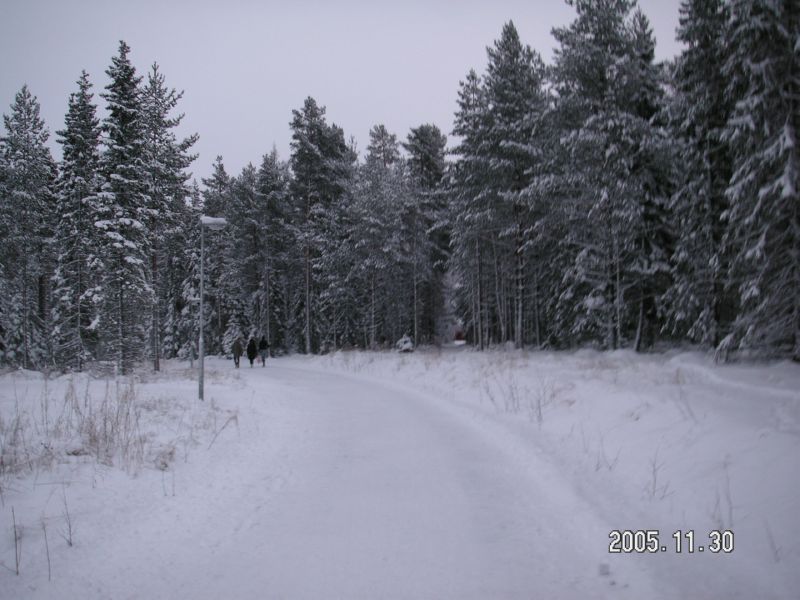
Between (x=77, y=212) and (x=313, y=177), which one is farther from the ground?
(x=313, y=177)

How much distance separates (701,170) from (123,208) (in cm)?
2517

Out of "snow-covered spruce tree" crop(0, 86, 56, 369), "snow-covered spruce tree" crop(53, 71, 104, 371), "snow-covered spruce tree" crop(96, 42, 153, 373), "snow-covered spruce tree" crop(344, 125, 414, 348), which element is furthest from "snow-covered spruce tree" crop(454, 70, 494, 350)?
"snow-covered spruce tree" crop(0, 86, 56, 369)

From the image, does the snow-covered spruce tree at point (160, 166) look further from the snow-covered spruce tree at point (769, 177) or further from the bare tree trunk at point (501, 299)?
the snow-covered spruce tree at point (769, 177)

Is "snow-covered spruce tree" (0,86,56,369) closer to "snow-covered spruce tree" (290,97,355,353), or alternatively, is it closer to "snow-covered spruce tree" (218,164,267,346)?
"snow-covered spruce tree" (218,164,267,346)

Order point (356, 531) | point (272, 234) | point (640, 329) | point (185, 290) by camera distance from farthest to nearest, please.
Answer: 1. point (185, 290)
2. point (272, 234)
3. point (640, 329)
4. point (356, 531)

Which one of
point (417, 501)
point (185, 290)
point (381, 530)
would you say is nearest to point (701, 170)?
point (417, 501)

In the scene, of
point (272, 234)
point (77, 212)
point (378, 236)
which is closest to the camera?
point (77, 212)

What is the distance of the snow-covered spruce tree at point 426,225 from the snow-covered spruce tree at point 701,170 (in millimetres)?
15661

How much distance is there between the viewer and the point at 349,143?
38.4 m

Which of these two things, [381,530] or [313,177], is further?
[313,177]

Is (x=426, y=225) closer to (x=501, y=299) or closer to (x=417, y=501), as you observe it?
(x=501, y=299)

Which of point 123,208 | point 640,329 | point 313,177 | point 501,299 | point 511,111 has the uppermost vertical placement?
point 313,177

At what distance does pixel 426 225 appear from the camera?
109 ft

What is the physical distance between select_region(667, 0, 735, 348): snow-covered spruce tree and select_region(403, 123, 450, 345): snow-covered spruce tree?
1566cm
